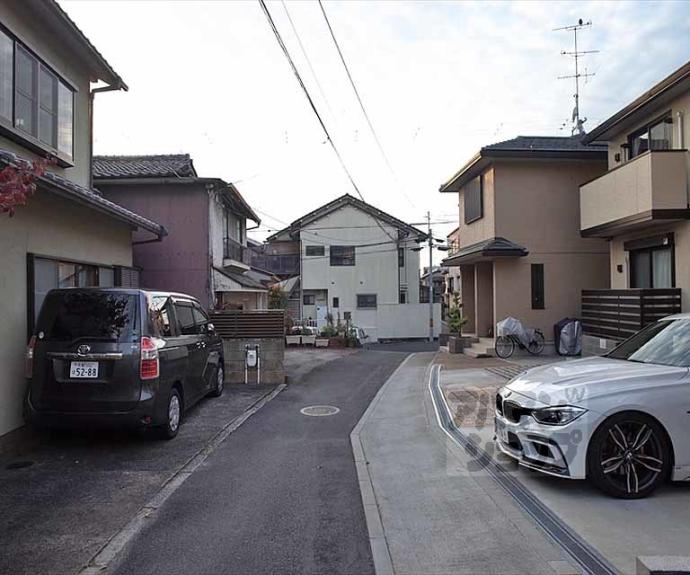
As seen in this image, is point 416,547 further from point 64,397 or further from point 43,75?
point 43,75

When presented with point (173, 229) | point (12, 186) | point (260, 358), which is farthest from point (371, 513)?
point (173, 229)

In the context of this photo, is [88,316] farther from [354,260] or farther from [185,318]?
[354,260]

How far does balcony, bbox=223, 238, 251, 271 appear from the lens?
58.2ft

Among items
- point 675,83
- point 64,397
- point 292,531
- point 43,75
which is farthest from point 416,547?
point 675,83

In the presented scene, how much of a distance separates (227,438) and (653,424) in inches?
189

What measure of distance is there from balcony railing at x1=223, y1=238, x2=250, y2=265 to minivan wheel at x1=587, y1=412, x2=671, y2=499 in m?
14.5

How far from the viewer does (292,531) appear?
412 cm

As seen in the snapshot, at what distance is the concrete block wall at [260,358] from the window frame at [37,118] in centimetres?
451

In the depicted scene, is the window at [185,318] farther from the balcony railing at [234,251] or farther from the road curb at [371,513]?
the balcony railing at [234,251]

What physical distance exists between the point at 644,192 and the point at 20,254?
10.9 meters

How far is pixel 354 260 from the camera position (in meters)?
34.8

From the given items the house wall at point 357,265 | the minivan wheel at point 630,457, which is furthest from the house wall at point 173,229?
the house wall at point 357,265

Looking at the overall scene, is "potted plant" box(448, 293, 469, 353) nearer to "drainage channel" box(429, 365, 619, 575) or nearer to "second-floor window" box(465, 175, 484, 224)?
"second-floor window" box(465, 175, 484, 224)

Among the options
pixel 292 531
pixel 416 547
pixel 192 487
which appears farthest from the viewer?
pixel 192 487
